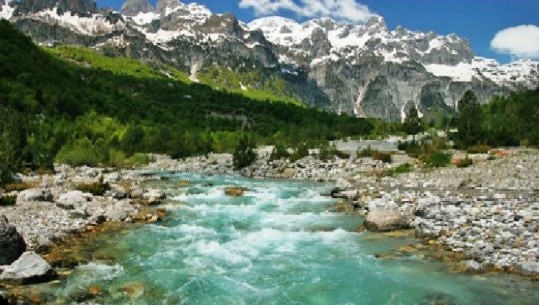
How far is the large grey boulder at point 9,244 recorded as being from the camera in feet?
63.4

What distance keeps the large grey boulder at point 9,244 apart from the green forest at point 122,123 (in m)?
22.2

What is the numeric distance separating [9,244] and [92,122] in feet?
263

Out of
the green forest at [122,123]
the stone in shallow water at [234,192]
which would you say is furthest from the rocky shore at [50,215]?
the green forest at [122,123]

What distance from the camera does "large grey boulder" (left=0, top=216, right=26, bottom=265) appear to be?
19.3 meters

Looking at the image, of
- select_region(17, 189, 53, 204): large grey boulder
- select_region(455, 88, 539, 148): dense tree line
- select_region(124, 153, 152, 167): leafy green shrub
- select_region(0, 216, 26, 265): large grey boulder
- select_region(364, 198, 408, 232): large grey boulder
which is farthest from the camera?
select_region(124, 153, 152, 167): leafy green shrub

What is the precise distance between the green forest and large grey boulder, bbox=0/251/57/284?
77.8ft

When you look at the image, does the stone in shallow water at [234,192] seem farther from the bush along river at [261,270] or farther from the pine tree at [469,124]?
the pine tree at [469,124]

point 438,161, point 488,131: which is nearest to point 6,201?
point 438,161

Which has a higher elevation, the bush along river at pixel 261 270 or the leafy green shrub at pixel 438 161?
the leafy green shrub at pixel 438 161

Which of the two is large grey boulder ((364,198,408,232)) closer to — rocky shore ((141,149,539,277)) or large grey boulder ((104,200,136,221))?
rocky shore ((141,149,539,277))

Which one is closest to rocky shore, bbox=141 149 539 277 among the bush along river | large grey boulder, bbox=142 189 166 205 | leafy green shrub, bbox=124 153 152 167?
the bush along river

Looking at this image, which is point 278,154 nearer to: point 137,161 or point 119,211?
point 137,161

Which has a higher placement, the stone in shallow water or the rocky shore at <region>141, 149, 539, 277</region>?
the rocky shore at <region>141, 149, 539, 277</region>

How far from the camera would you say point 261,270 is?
21.2m
